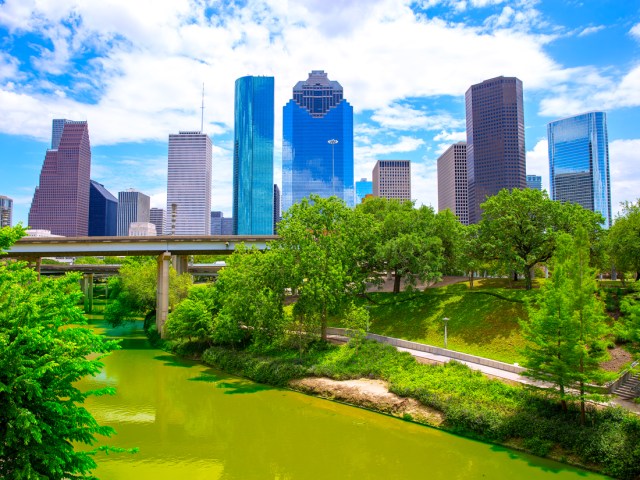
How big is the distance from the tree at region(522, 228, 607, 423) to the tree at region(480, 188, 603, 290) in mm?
16493

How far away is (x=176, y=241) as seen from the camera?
176 ft

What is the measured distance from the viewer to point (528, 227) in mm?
39500

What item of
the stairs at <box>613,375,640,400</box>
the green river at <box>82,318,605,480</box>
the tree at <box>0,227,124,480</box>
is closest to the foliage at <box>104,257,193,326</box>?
the green river at <box>82,318,605,480</box>

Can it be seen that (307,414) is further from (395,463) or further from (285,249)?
(285,249)

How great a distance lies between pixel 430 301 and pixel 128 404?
90.4 ft

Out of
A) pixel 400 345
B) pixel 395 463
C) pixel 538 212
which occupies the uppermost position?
pixel 538 212

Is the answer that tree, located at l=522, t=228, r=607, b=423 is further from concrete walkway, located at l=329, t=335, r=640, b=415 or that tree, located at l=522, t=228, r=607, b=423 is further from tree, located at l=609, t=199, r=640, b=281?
tree, located at l=609, t=199, r=640, b=281

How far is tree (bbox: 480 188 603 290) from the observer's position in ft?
130

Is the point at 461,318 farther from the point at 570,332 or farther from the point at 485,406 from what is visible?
the point at 570,332

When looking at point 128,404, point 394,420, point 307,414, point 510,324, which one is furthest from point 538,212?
point 128,404

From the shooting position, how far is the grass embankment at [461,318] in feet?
113

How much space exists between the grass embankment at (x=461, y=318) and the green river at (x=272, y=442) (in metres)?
11.9

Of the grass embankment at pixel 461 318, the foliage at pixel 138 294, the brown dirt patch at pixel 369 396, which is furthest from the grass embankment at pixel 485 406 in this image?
the foliage at pixel 138 294

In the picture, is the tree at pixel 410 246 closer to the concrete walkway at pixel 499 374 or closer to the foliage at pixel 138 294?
the concrete walkway at pixel 499 374
